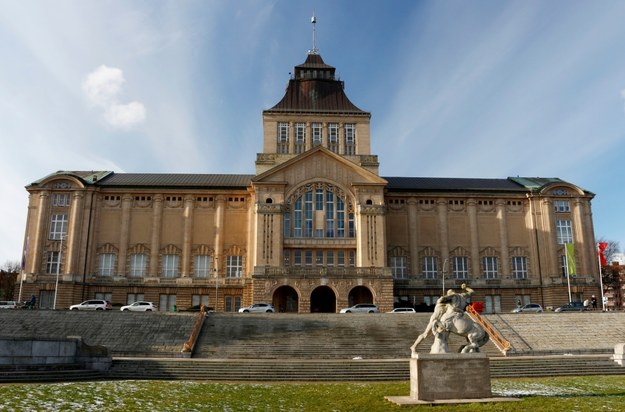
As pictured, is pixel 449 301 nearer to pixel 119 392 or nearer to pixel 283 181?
pixel 119 392

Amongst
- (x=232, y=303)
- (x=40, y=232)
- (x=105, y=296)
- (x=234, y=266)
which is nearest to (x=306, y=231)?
(x=234, y=266)

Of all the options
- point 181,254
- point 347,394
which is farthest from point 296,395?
point 181,254

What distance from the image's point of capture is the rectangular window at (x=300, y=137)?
65.7m

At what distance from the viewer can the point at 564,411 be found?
672 inches

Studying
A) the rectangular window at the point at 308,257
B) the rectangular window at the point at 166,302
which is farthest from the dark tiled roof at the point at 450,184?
the rectangular window at the point at 166,302

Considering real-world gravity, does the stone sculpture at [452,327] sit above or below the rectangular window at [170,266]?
below

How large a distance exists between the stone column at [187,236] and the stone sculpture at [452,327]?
44566mm

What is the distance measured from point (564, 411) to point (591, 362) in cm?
1633

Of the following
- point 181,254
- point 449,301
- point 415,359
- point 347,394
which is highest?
point 181,254

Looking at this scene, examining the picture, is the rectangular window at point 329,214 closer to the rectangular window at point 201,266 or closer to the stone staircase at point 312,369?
the rectangular window at point 201,266

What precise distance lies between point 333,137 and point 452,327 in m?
47.0

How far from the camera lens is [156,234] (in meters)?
63.2

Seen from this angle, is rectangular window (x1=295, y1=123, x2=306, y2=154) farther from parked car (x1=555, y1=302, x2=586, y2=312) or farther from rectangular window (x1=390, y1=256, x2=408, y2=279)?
parked car (x1=555, y1=302, x2=586, y2=312)

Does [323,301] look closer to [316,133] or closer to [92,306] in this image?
[316,133]
